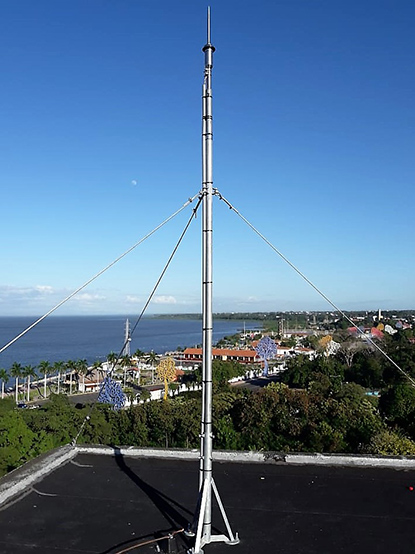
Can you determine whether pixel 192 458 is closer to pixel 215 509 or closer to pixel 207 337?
pixel 215 509

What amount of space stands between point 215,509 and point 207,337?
1.47 meters

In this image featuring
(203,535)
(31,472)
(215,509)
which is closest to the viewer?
(203,535)

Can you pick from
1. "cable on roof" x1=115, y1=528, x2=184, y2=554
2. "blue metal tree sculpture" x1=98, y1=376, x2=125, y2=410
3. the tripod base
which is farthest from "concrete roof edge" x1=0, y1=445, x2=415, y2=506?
"blue metal tree sculpture" x1=98, y1=376, x2=125, y2=410

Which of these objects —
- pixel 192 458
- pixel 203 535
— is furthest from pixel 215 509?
pixel 192 458

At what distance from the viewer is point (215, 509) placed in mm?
3678

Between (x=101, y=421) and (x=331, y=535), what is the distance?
1622cm

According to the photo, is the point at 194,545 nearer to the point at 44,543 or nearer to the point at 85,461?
the point at 44,543

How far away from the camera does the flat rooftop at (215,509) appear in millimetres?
3162

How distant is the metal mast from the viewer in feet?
10.1

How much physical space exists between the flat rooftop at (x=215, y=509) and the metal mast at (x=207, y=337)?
0.17 metres

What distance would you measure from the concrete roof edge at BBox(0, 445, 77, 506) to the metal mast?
1.69 metres

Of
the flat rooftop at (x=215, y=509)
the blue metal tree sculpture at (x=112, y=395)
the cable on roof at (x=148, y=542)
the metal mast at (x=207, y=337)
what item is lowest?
the blue metal tree sculpture at (x=112, y=395)

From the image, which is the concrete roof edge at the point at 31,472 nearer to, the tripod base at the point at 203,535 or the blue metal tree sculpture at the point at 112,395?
the tripod base at the point at 203,535

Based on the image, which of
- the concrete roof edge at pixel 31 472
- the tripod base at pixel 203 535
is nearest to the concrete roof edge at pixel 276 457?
the concrete roof edge at pixel 31 472
